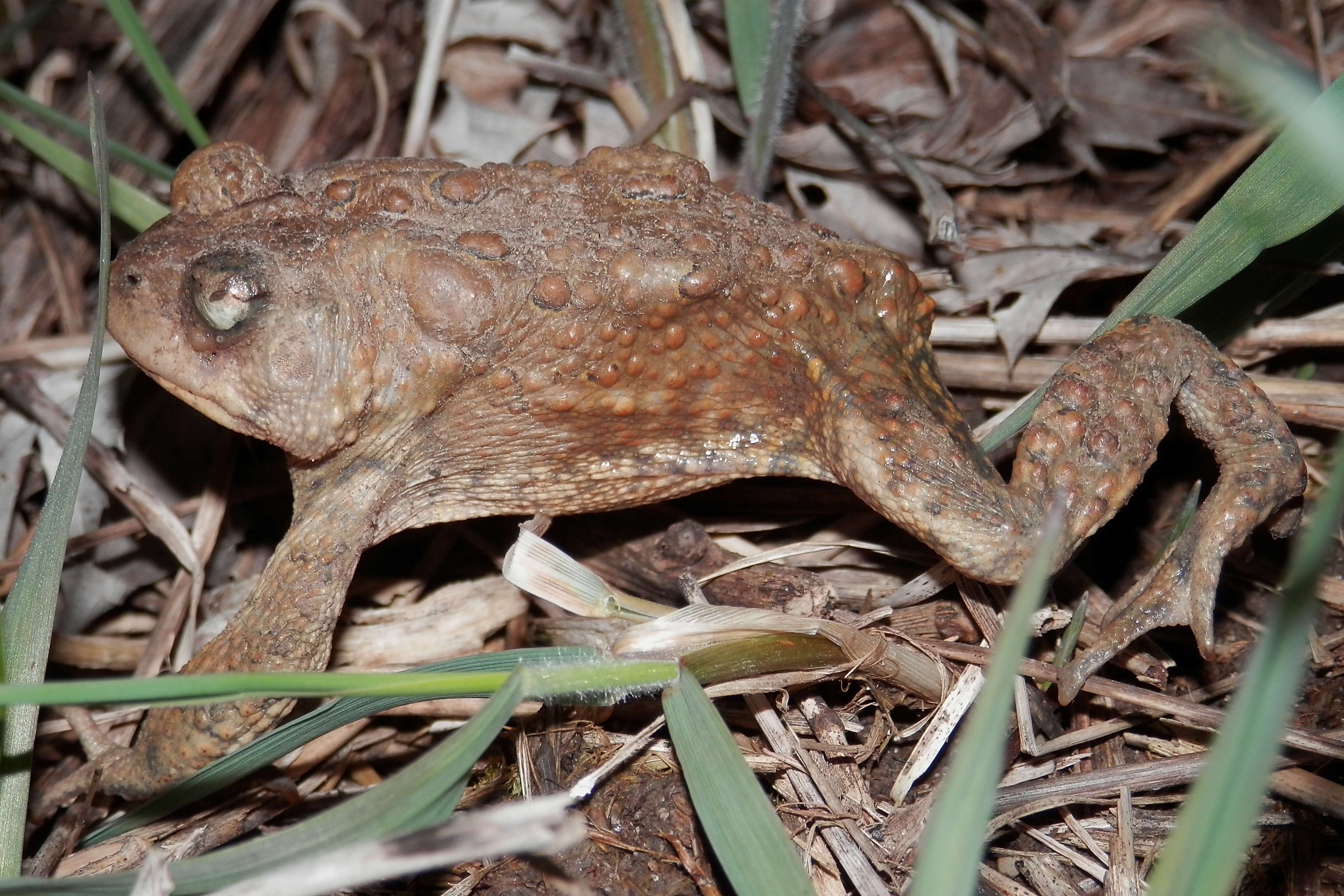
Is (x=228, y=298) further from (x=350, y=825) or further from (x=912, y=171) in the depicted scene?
(x=912, y=171)

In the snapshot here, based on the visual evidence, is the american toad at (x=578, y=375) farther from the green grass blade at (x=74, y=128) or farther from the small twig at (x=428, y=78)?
the small twig at (x=428, y=78)

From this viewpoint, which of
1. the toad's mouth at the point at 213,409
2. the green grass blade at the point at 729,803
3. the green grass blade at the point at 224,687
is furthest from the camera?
the toad's mouth at the point at 213,409

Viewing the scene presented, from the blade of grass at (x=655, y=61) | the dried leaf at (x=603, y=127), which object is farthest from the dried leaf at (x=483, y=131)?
the blade of grass at (x=655, y=61)

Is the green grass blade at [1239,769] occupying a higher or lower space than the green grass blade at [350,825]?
lower

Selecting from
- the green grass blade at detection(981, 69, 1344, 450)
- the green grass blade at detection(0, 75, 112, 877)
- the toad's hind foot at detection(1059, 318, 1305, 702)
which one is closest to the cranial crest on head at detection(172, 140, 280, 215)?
the green grass blade at detection(0, 75, 112, 877)

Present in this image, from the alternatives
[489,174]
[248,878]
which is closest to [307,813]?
[248,878]

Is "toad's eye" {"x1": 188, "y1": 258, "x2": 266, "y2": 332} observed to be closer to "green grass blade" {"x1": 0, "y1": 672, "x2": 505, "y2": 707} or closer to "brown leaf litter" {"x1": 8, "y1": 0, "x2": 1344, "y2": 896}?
"brown leaf litter" {"x1": 8, "y1": 0, "x2": 1344, "y2": 896}
